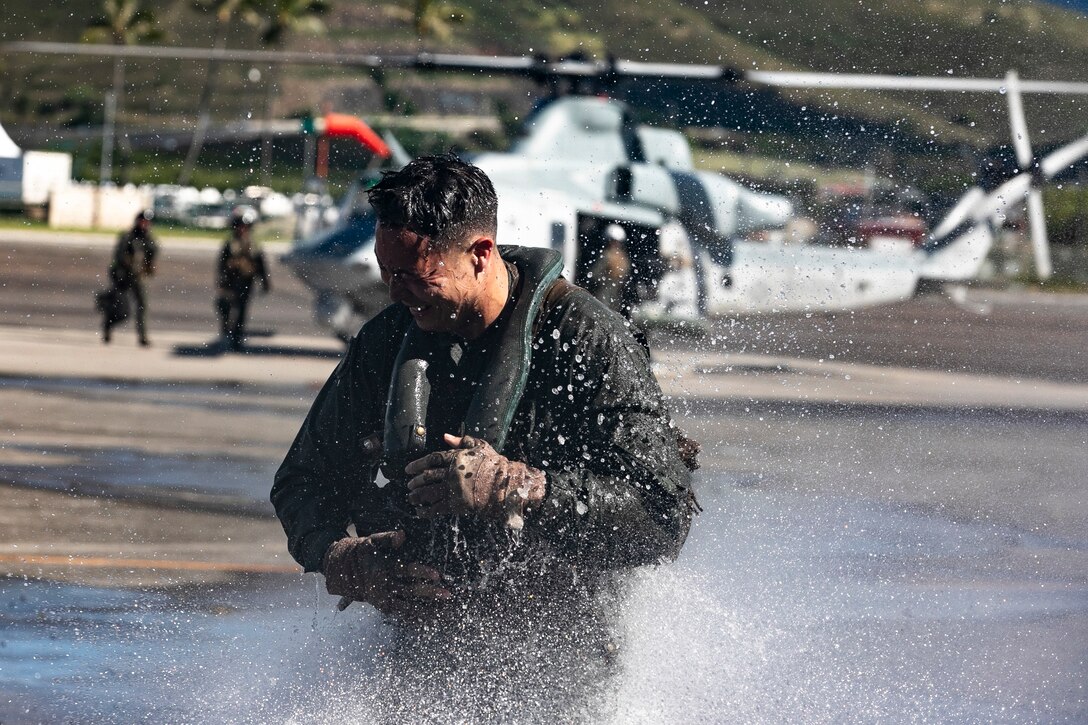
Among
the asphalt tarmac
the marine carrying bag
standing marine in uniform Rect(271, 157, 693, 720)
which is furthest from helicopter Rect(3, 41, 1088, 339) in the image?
standing marine in uniform Rect(271, 157, 693, 720)

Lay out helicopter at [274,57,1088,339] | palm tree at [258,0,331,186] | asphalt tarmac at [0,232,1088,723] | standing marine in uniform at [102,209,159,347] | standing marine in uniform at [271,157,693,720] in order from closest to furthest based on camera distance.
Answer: standing marine in uniform at [271,157,693,720]
asphalt tarmac at [0,232,1088,723]
helicopter at [274,57,1088,339]
standing marine in uniform at [102,209,159,347]
palm tree at [258,0,331,186]

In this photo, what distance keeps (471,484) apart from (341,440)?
0.56 m

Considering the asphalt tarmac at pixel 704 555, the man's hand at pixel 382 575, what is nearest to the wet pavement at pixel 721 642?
the asphalt tarmac at pixel 704 555

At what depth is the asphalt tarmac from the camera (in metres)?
4.14

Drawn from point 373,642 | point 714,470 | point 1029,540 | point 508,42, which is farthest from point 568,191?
point 508,42

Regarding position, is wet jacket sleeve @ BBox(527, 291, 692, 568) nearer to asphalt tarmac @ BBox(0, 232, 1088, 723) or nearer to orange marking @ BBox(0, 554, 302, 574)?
asphalt tarmac @ BBox(0, 232, 1088, 723)

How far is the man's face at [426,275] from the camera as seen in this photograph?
2.91 metres

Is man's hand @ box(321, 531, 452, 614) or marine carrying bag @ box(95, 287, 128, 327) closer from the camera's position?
man's hand @ box(321, 531, 452, 614)

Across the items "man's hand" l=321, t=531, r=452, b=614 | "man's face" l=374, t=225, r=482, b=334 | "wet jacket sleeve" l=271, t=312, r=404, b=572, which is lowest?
"man's hand" l=321, t=531, r=452, b=614

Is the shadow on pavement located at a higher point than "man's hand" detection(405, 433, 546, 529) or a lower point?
lower

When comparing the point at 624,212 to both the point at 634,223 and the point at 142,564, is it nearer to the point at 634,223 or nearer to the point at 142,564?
the point at 634,223

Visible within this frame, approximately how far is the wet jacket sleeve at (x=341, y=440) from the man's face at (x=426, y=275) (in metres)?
0.27

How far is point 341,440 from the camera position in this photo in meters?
3.24

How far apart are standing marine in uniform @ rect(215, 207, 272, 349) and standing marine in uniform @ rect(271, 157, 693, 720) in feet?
45.2
